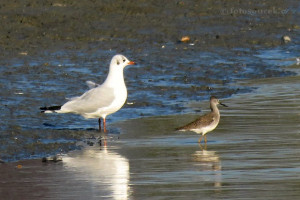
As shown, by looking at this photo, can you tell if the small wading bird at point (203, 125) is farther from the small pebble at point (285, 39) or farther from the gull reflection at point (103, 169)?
the small pebble at point (285, 39)

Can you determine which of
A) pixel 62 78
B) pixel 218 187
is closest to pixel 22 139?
pixel 218 187

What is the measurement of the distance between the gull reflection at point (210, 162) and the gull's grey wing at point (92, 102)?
1820 millimetres

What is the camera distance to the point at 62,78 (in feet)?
48.4

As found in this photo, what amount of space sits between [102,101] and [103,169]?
8.44ft

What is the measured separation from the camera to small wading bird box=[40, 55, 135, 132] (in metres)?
11.2

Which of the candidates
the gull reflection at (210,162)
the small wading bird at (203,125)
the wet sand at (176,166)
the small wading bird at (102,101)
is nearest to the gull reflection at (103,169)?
the wet sand at (176,166)

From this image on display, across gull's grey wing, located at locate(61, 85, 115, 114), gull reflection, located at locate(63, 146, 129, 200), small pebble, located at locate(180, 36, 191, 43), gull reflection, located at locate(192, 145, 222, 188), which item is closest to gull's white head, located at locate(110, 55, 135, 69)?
gull's grey wing, located at locate(61, 85, 115, 114)

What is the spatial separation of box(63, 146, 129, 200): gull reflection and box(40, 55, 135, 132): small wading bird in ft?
4.09

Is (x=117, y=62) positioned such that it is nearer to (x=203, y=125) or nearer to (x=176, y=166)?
(x=203, y=125)

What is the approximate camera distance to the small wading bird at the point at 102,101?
1121cm

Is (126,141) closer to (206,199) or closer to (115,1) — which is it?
(206,199)

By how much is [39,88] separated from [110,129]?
2829mm

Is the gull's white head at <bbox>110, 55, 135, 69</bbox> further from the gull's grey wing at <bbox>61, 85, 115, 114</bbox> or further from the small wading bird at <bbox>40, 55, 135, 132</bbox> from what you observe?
the gull's grey wing at <bbox>61, 85, 115, 114</bbox>

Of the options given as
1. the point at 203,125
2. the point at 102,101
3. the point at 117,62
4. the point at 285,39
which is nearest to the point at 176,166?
the point at 203,125
